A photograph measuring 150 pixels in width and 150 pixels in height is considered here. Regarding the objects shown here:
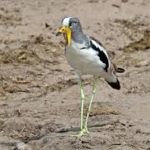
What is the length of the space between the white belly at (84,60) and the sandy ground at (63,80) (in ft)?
1.86

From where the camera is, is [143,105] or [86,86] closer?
[143,105]

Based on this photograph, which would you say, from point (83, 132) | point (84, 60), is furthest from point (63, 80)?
point (84, 60)

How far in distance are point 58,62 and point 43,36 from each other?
27.5 inches

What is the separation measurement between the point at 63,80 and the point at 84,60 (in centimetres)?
286

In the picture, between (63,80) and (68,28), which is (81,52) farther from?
(63,80)

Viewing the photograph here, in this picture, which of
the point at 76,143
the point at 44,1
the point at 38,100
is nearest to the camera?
the point at 76,143

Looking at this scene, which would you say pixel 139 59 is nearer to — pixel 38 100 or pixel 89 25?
pixel 89 25

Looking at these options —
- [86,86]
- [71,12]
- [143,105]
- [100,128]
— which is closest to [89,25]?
[71,12]

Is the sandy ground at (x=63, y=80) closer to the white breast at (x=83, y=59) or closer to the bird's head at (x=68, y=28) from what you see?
the white breast at (x=83, y=59)

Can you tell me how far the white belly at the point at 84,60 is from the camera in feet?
23.8

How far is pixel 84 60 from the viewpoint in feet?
24.0

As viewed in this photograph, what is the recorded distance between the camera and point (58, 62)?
35.6 feet

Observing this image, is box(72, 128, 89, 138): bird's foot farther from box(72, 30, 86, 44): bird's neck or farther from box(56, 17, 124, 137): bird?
box(72, 30, 86, 44): bird's neck

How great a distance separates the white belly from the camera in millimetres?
7250
